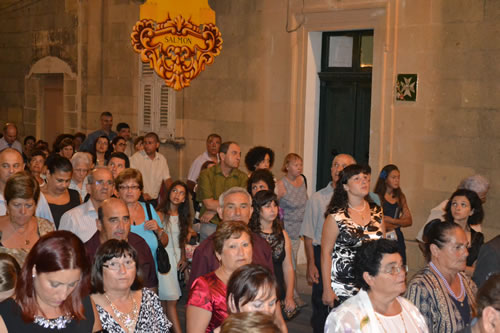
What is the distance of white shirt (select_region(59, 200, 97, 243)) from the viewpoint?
21.7 ft

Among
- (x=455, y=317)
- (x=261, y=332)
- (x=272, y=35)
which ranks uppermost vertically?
(x=272, y=35)

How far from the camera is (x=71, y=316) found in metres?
4.15

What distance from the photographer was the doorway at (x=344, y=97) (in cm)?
1112

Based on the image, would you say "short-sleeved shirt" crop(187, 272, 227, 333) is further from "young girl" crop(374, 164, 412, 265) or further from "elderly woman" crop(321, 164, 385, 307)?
"young girl" crop(374, 164, 412, 265)

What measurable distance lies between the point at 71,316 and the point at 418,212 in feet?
21.7

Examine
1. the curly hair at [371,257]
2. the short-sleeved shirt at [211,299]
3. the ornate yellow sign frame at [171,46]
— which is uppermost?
the ornate yellow sign frame at [171,46]

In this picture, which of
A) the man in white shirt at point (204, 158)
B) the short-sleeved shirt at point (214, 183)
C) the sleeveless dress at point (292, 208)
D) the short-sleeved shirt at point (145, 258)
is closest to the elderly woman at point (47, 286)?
the short-sleeved shirt at point (145, 258)

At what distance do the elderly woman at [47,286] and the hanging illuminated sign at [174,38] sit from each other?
4.53 meters

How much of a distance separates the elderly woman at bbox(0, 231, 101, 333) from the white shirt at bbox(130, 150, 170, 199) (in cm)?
725

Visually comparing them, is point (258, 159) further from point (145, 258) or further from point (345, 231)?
point (145, 258)

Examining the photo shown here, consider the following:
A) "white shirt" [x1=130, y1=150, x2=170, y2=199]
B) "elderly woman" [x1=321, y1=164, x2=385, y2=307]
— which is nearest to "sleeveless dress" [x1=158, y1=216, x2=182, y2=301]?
"elderly woman" [x1=321, y1=164, x2=385, y2=307]

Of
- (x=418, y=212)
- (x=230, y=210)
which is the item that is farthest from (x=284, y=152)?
(x=230, y=210)

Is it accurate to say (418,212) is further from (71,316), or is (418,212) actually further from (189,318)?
(71,316)

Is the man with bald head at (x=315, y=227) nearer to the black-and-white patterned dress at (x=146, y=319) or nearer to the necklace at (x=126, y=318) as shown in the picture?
the black-and-white patterned dress at (x=146, y=319)
